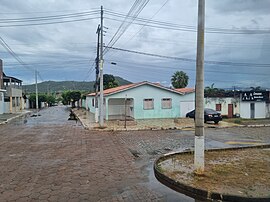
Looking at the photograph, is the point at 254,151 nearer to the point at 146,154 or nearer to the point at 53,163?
the point at 146,154

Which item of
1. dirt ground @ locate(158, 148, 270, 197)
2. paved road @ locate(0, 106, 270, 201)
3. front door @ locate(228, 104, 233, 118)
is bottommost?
paved road @ locate(0, 106, 270, 201)

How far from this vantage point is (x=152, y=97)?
29094 millimetres

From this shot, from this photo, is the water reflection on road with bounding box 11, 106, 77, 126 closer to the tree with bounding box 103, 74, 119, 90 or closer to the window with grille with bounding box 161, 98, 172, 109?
the window with grille with bounding box 161, 98, 172, 109

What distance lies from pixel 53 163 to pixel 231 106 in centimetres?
2840

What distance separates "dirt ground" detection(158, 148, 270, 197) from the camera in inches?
246

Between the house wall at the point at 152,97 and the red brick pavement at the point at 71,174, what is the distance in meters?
16.3

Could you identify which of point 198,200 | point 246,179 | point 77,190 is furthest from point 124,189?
point 246,179

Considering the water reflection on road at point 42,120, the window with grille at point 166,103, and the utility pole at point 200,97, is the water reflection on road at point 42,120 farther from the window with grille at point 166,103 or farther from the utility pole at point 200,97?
the utility pole at point 200,97

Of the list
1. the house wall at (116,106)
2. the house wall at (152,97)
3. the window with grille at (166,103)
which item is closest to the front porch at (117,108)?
the house wall at (116,106)

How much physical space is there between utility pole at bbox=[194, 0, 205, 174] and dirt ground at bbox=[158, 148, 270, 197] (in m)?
0.45

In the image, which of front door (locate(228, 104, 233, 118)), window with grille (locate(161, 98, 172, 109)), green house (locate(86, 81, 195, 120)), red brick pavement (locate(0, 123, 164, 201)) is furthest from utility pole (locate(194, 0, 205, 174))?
front door (locate(228, 104, 233, 118))

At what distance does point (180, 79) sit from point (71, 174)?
52.3 meters

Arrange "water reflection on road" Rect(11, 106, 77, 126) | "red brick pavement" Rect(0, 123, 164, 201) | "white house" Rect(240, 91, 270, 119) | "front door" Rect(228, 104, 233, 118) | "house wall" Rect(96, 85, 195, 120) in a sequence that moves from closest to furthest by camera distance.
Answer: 1. "red brick pavement" Rect(0, 123, 164, 201)
2. "water reflection on road" Rect(11, 106, 77, 126)
3. "house wall" Rect(96, 85, 195, 120)
4. "white house" Rect(240, 91, 270, 119)
5. "front door" Rect(228, 104, 233, 118)

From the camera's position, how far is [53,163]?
30.2 feet
